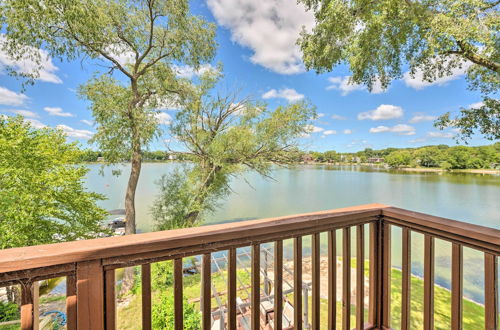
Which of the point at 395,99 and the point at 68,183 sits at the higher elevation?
the point at 395,99

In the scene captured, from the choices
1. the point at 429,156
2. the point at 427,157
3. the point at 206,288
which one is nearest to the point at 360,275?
the point at 206,288

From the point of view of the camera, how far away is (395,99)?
15.9 metres

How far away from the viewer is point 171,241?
0.83 meters

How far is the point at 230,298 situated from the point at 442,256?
1409 centimetres

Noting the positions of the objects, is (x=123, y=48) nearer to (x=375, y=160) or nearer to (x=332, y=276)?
(x=332, y=276)

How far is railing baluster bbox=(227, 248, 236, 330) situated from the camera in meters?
0.96

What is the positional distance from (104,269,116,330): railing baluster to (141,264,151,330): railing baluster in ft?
0.32

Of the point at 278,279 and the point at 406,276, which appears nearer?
the point at 278,279

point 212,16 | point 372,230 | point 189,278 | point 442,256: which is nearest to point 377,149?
point 442,256

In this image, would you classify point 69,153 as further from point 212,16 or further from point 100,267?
point 100,267

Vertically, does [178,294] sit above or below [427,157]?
below

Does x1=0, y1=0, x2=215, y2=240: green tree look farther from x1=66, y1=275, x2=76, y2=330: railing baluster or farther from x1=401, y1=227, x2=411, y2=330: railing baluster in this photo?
x1=401, y1=227, x2=411, y2=330: railing baluster

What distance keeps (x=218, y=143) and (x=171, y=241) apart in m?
7.62

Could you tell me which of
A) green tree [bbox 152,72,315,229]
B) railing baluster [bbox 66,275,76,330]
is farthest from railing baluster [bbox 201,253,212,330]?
green tree [bbox 152,72,315,229]
